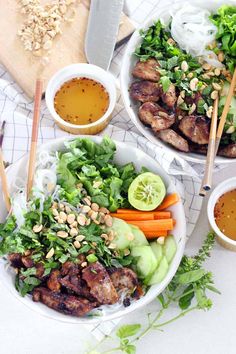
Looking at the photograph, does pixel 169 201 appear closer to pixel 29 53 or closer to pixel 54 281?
pixel 54 281

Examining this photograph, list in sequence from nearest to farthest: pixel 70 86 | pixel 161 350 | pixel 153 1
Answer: pixel 161 350 → pixel 70 86 → pixel 153 1

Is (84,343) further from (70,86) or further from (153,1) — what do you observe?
(153,1)

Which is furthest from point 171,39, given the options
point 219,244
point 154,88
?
point 219,244

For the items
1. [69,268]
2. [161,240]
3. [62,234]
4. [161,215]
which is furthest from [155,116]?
[69,268]

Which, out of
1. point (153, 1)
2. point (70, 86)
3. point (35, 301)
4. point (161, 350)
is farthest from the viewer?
point (153, 1)

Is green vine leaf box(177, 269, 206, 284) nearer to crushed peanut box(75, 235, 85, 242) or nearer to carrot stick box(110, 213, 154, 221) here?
carrot stick box(110, 213, 154, 221)

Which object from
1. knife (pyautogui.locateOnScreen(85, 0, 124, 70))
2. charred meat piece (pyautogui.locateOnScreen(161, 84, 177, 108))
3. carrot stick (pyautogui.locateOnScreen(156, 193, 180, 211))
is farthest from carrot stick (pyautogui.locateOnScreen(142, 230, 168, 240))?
knife (pyautogui.locateOnScreen(85, 0, 124, 70))
